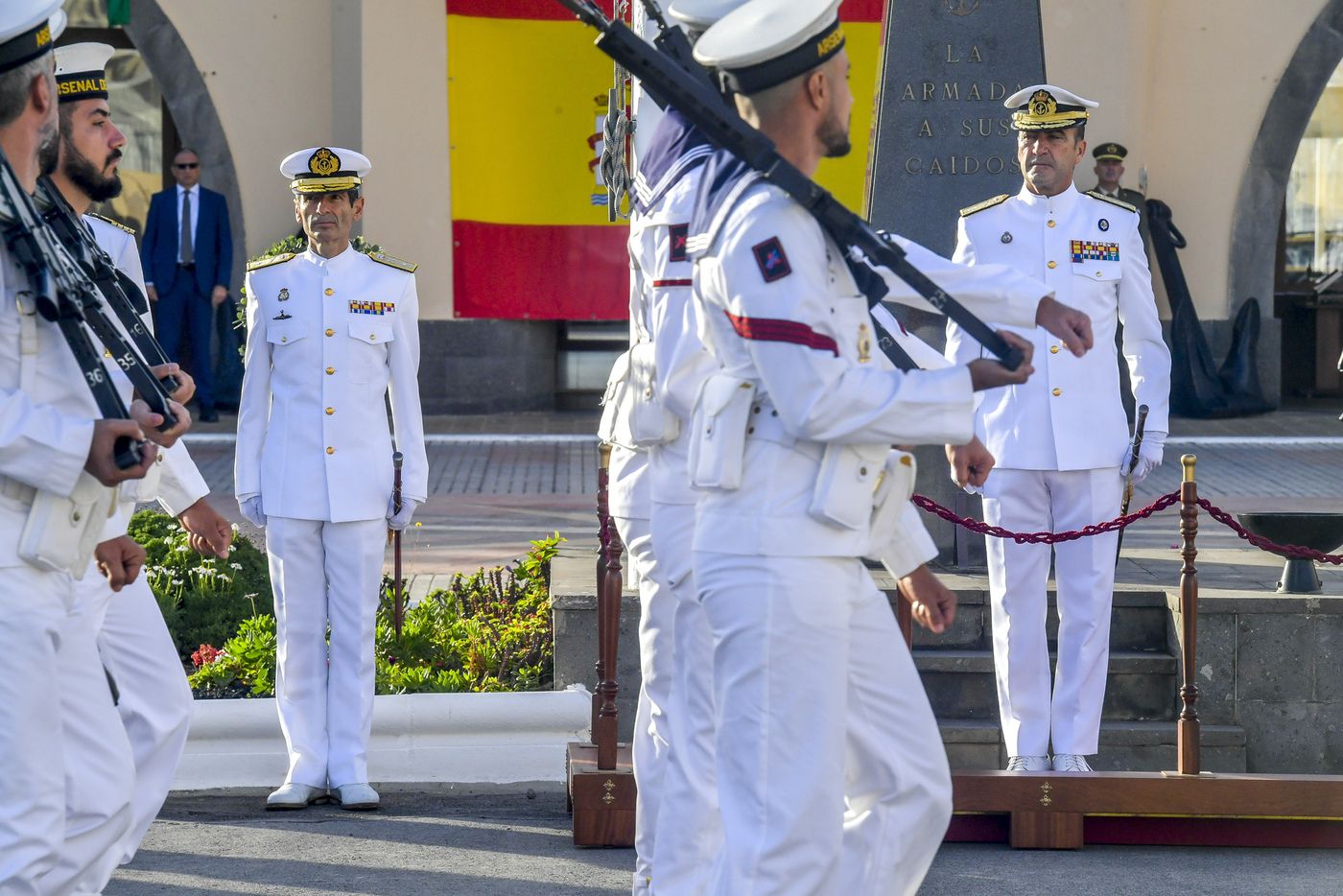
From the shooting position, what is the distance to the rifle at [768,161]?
12.1 ft

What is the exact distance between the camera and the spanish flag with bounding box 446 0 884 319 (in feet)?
53.2

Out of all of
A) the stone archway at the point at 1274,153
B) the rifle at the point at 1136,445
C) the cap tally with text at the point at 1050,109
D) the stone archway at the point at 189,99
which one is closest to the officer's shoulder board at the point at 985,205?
the cap tally with text at the point at 1050,109

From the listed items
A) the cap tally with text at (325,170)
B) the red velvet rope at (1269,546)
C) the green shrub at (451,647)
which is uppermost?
the cap tally with text at (325,170)

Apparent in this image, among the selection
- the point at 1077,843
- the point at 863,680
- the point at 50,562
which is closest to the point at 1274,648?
the point at 1077,843

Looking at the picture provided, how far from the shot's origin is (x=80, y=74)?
5023mm

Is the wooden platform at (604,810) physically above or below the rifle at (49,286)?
below

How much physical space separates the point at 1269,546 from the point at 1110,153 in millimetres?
9304

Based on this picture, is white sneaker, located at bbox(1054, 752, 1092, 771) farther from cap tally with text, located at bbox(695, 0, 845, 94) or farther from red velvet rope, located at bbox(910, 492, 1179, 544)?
cap tally with text, located at bbox(695, 0, 845, 94)

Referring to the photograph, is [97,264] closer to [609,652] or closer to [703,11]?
[703,11]

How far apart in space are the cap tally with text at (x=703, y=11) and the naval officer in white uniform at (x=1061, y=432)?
6.89 ft

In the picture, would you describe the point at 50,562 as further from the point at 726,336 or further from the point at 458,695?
the point at 458,695

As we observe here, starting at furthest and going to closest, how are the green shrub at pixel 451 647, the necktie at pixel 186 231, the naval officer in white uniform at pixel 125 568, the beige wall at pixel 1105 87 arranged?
the beige wall at pixel 1105 87, the necktie at pixel 186 231, the green shrub at pixel 451 647, the naval officer in white uniform at pixel 125 568

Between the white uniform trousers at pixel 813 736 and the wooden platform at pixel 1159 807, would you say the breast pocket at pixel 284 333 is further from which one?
the white uniform trousers at pixel 813 736

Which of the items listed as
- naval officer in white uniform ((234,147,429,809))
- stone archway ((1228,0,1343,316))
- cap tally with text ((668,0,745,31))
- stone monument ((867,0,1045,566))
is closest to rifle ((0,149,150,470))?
cap tally with text ((668,0,745,31))
